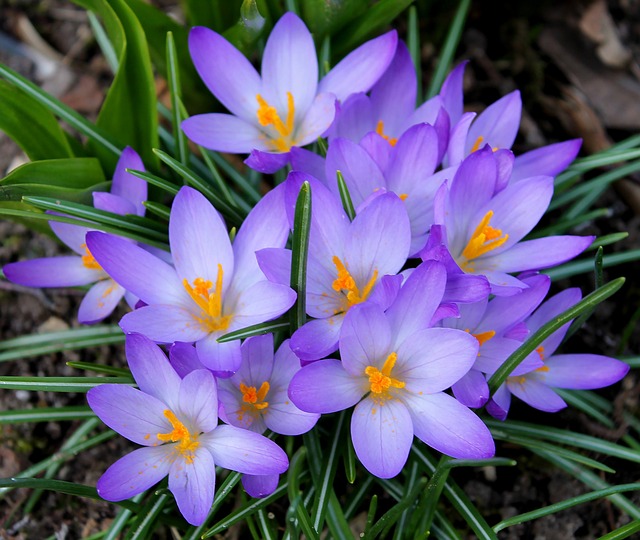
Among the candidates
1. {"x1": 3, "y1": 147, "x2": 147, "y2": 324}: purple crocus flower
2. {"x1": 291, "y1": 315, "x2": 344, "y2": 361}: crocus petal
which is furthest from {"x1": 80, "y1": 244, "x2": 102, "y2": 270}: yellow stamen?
{"x1": 291, "y1": 315, "x2": 344, "y2": 361}: crocus petal

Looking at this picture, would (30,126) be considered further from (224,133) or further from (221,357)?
(221,357)

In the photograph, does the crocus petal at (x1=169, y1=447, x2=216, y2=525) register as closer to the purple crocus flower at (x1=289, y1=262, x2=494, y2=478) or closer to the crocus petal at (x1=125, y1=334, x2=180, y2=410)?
the crocus petal at (x1=125, y1=334, x2=180, y2=410)

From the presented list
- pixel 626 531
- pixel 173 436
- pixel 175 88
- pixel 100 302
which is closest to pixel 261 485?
pixel 173 436

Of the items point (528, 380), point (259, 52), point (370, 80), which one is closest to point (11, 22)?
point (259, 52)

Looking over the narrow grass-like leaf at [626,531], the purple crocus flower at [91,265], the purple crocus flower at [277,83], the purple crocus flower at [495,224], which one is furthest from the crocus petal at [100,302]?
the narrow grass-like leaf at [626,531]

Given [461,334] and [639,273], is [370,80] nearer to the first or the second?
[461,334]
